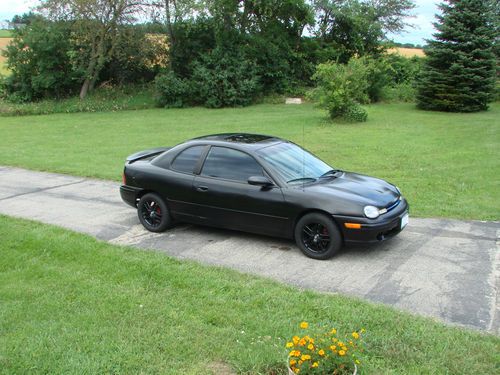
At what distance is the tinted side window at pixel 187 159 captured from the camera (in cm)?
703

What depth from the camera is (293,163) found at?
267 inches

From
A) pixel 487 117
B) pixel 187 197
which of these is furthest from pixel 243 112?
pixel 187 197

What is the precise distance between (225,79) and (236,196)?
871 inches

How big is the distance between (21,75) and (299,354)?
30.2 meters

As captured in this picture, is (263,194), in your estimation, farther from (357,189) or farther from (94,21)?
(94,21)

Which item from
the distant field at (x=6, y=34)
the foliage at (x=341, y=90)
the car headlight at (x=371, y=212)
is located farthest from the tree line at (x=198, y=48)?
the car headlight at (x=371, y=212)

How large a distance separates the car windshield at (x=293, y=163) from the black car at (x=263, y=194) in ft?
0.05

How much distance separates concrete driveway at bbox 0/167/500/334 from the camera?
16.2 feet

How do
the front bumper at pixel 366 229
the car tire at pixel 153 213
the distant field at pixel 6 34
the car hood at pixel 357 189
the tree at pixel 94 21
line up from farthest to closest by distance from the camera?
the distant field at pixel 6 34
the tree at pixel 94 21
the car tire at pixel 153 213
the car hood at pixel 357 189
the front bumper at pixel 366 229

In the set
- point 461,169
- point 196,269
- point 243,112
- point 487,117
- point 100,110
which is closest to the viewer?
point 196,269

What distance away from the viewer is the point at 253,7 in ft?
94.8

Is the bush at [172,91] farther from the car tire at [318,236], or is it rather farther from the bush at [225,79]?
the car tire at [318,236]

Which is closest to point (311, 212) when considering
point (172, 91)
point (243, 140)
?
point (243, 140)

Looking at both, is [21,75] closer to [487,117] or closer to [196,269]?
[487,117]
